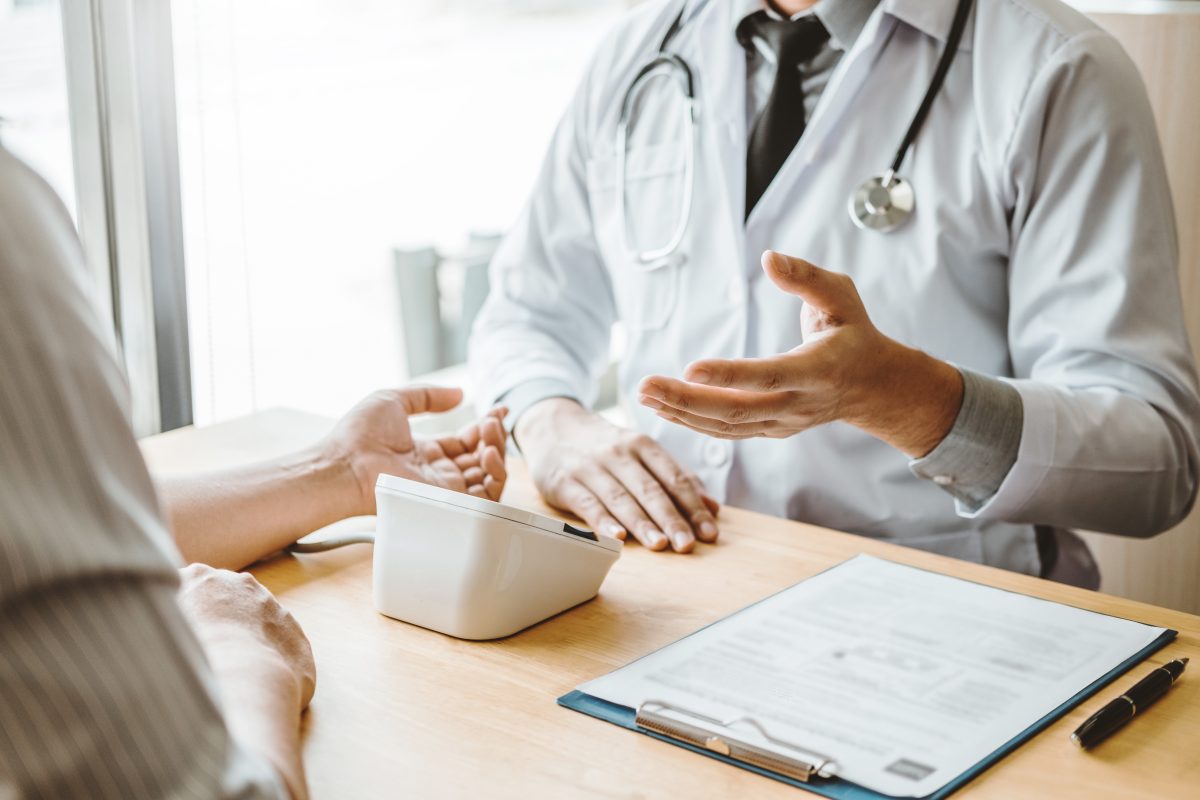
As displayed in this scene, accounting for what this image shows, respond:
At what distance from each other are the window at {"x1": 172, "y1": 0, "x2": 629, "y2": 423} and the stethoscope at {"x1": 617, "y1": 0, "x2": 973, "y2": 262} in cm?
65

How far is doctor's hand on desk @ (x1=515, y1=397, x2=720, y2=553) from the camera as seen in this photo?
113 cm

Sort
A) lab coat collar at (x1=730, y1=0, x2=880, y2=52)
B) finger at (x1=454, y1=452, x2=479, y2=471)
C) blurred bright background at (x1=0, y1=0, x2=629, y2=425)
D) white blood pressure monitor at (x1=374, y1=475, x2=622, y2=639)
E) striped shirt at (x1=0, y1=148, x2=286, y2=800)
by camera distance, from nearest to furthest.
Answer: striped shirt at (x1=0, y1=148, x2=286, y2=800), white blood pressure monitor at (x1=374, y1=475, x2=622, y2=639), finger at (x1=454, y1=452, x2=479, y2=471), lab coat collar at (x1=730, y1=0, x2=880, y2=52), blurred bright background at (x1=0, y1=0, x2=629, y2=425)

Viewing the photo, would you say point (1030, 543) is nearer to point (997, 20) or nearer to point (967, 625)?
point (967, 625)

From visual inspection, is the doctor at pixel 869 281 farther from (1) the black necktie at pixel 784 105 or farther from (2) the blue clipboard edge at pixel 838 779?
(2) the blue clipboard edge at pixel 838 779

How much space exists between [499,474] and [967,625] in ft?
1.67

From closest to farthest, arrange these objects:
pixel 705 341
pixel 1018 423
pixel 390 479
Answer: pixel 390 479
pixel 1018 423
pixel 705 341

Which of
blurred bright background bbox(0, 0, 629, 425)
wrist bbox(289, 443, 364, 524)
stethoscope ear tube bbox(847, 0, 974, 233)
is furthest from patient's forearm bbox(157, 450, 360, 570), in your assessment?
blurred bright background bbox(0, 0, 629, 425)

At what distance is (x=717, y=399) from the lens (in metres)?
0.92

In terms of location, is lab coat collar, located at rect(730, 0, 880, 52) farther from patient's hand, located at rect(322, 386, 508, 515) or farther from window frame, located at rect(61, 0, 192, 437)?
window frame, located at rect(61, 0, 192, 437)

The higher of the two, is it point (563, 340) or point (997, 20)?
point (997, 20)

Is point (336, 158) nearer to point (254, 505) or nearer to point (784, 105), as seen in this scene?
point (784, 105)

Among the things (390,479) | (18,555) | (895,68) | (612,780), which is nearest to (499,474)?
(390,479)

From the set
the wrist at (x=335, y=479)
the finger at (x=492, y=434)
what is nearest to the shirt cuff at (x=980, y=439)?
the finger at (x=492, y=434)

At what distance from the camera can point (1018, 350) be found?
132cm
